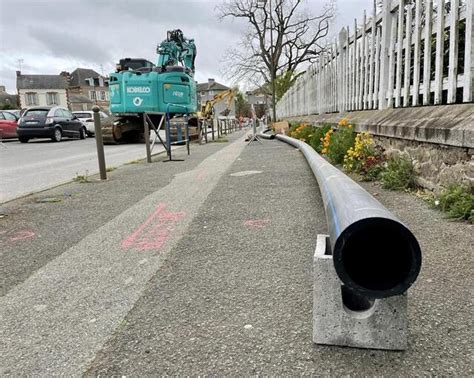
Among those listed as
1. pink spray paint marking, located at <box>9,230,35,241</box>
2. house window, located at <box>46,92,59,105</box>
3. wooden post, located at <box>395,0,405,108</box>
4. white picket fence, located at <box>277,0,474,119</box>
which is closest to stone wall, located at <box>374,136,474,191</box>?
white picket fence, located at <box>277,0,474,119</box>

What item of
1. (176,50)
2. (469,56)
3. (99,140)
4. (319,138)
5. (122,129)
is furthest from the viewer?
(176,50)

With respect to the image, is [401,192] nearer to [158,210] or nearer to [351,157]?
[351,157]

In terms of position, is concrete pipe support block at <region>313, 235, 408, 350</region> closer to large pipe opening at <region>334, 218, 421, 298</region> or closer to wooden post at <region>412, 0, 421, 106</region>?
large pipe opening at <region>334, 218, 421, 298</region>

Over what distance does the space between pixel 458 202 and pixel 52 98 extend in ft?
302

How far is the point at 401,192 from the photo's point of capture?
198 inches

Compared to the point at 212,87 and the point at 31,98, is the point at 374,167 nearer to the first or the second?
the point at 31,98

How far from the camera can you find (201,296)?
8.71 ft

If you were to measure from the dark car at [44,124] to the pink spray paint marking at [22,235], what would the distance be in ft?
58.8

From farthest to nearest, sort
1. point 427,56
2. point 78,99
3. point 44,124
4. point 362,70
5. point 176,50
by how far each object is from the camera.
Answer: point 78,99, point 44,124, point 176,50, point 362,70, point 427,56

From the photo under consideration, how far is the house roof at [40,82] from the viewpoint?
271 feet

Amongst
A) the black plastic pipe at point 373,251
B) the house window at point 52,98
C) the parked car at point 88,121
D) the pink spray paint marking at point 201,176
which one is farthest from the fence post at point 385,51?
the house window at point 52,98

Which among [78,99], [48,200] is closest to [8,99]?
[78,99]

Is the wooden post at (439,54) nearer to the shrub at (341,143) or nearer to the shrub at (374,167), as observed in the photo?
the shrub at (374,167)

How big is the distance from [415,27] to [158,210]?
4.02m
